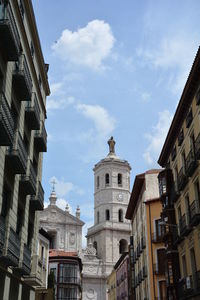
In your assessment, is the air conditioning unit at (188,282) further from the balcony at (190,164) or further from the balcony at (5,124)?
the balcony at (5,124)

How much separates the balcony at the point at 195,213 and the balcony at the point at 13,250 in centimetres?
898

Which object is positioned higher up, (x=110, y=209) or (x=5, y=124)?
(x=110, y=209)

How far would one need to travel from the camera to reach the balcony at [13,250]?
14930mm

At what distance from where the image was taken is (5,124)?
13.4m

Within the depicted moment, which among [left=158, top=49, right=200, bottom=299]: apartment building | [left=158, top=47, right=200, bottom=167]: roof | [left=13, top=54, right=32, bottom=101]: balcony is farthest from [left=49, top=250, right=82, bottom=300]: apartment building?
[left=13, top=54, right=32, bottom=101]: balcony

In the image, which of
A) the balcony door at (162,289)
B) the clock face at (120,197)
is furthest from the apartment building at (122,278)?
the clock face at (120,197)

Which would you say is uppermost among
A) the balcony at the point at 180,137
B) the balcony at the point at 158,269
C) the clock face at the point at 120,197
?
the clock face at the point at 120,197

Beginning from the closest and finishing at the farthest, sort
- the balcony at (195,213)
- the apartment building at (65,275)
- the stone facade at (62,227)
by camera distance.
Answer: the balcony at (195,213) < the apartment building at (65,275) < the stone facade at (62,227)

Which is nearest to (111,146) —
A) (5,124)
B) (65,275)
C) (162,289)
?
(65,275)

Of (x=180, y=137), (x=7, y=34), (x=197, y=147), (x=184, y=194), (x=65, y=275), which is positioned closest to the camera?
(x=7, y=34)

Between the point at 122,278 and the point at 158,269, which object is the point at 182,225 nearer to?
the point at 158,269

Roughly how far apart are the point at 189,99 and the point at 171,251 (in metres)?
9.52

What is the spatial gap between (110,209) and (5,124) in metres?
68.3

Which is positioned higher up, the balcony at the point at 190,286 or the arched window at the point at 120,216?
the arched window at the point at 120,216
